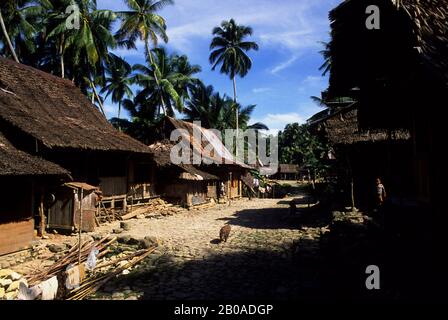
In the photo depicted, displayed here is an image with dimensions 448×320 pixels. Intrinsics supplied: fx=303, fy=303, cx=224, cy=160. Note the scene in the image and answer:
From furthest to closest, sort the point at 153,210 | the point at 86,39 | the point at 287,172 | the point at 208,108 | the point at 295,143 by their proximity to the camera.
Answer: the point at 295,143 → the point at 287,172 → the point at 208,108 → the point at 86,39 → the point at 153,210

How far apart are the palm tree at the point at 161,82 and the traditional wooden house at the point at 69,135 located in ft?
37.5

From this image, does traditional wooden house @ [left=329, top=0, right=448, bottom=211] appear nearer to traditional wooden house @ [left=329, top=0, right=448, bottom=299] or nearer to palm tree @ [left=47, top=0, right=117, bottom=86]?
traditional wooden house @ [left=329, top=0, right=448, bottom=299]

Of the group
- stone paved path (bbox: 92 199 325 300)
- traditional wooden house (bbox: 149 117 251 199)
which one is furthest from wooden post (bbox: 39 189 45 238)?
traditional wooden house (bbox: 149 117 251 199)

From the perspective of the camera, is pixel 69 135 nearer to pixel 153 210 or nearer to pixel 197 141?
pixel 153 210

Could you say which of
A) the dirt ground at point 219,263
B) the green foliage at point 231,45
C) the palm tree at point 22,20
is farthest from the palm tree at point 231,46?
the dirt ground at point 219,263

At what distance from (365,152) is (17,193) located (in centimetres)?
1350

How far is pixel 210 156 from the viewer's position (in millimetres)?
24125

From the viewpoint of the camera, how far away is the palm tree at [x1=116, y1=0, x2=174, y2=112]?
89.4ft

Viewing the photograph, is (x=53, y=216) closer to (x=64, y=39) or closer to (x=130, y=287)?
(x=130, y=287)

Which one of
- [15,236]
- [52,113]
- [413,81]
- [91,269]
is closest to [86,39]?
[52,113]

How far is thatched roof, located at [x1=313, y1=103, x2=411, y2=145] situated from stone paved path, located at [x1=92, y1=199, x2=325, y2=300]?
398cm

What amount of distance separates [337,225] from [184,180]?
488 inches

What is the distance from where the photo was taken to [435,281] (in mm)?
4168

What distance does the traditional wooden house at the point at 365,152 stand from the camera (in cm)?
1191
